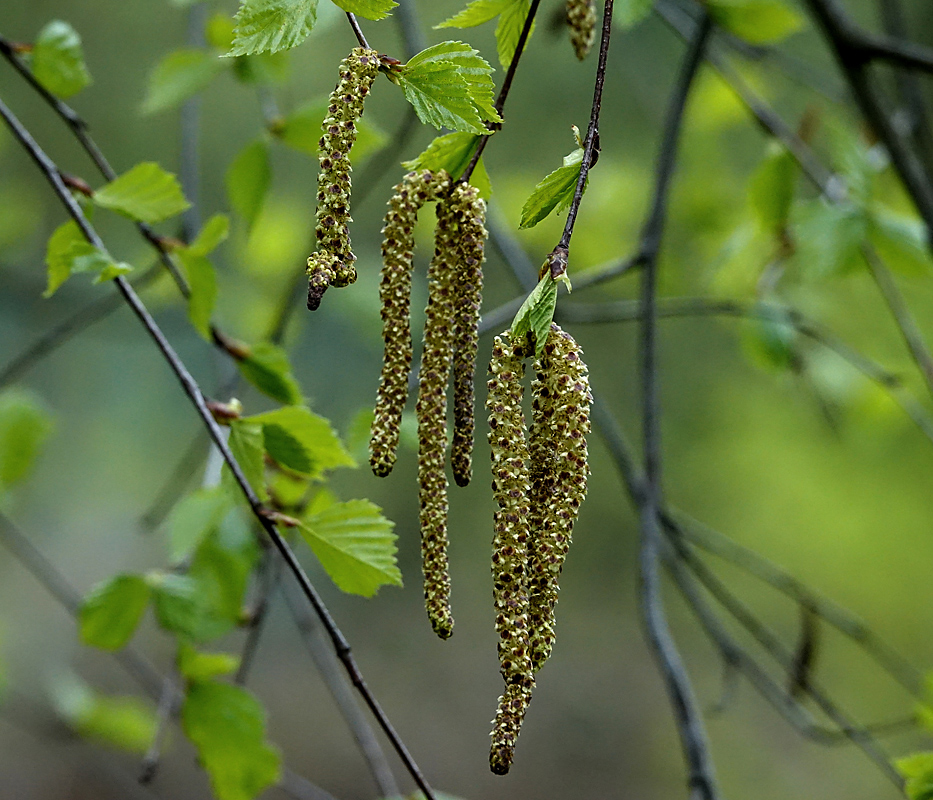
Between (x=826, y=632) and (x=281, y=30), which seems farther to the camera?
(x=826, y=632)

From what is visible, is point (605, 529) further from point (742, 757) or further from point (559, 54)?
point (559, 54)

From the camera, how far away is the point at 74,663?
18.3 ft

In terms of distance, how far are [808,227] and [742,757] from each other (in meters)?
5.16

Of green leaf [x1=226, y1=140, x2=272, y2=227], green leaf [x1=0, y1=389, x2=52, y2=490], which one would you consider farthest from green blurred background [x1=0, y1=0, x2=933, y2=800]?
green leaf [x1=226, y1=140, x2=272, y2=227]

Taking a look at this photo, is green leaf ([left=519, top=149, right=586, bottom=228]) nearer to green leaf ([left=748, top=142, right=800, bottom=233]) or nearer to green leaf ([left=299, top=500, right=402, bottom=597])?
green leaf ([left=299, top=500, right=402, bottom=597])

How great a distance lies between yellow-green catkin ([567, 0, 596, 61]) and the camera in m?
0.60

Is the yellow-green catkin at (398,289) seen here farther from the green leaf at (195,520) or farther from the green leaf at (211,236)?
the green leaf at (195,520)

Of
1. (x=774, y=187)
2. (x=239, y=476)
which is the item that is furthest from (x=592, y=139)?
(x=774, y=187)

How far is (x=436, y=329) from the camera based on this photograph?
48 centimetres

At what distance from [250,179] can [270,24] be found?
64 centimetres

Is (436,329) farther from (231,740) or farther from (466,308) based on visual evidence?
(231,740)

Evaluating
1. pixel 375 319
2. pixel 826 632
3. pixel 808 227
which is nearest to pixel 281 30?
pixel 808 227

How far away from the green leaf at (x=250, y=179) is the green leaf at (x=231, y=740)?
52 centimetres

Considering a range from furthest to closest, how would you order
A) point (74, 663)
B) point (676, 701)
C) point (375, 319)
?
point (74, 663)
point (375, 319)
point (676, 701)
